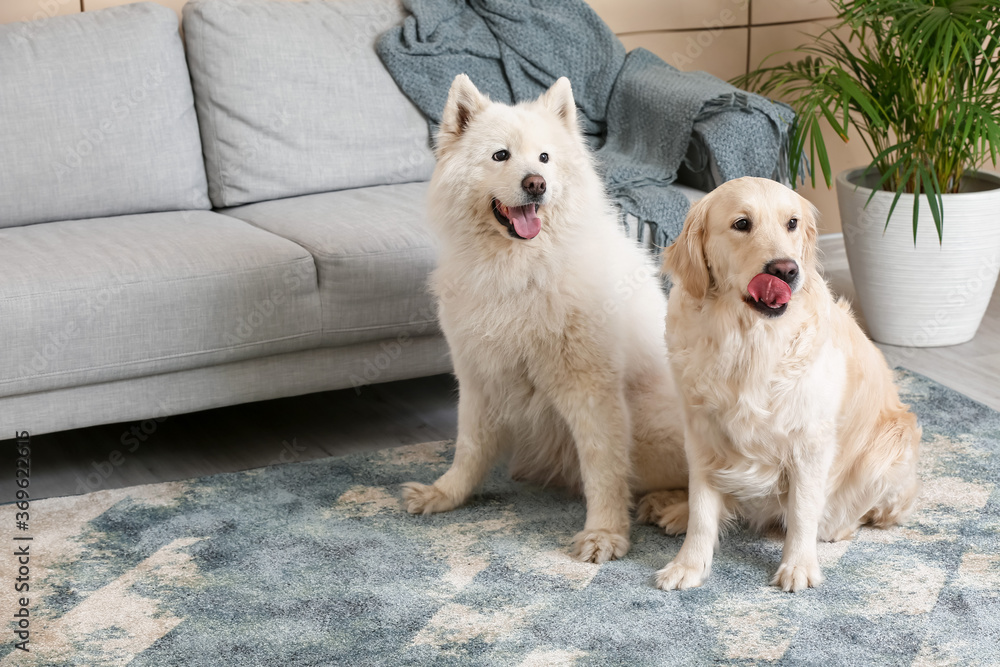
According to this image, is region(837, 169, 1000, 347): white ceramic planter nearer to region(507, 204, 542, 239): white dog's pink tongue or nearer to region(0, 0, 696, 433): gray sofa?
region(0, 0, 696, 433): gray sofa

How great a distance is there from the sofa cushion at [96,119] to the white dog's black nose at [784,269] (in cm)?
199

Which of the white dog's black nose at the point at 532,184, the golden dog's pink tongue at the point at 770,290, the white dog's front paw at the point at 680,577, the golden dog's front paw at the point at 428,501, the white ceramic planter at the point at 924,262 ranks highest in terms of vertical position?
the white dog's black nose at the point at 532,184

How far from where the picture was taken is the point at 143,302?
2396 mm

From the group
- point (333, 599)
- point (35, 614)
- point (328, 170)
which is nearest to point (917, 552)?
point (333, 599)

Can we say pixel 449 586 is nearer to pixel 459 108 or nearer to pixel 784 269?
pixel 784 269

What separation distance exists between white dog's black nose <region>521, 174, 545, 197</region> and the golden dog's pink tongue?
20.0 inches

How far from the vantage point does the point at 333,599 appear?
77.0 inches

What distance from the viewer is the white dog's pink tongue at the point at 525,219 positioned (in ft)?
A: 6.88

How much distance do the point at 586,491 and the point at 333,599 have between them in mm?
592

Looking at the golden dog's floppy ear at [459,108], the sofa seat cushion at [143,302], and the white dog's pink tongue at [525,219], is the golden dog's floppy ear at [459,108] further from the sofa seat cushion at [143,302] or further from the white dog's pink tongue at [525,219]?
the sofa seat cushion at [143,302]

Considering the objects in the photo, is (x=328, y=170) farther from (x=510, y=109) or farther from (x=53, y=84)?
(x=510, y=109)

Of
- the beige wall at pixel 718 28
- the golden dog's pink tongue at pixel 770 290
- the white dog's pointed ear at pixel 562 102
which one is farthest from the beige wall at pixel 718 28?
the golden dog's pink tongue at pixel 770 290

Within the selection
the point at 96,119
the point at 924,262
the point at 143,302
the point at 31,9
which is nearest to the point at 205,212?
the point at 96,119

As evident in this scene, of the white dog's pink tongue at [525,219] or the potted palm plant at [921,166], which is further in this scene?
the potted palm plant at [921,166]
